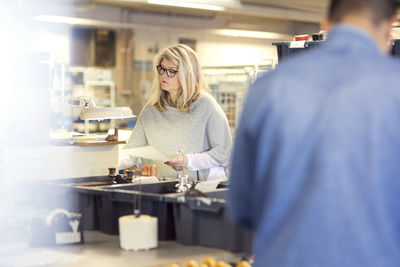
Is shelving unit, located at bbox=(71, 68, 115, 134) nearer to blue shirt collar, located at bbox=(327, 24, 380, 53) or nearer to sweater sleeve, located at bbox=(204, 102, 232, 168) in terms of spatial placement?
sweater sleeve, located at bbox=(204, 102, 232, 168)

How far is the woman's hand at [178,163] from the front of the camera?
3.63 metres

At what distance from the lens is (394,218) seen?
1.43 meters

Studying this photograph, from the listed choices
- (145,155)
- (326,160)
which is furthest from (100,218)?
(326,160)

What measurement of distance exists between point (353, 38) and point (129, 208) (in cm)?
134

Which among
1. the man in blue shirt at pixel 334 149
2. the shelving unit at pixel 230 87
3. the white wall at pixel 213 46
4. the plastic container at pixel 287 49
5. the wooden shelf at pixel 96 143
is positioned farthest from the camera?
the white wall at pixel 213 46

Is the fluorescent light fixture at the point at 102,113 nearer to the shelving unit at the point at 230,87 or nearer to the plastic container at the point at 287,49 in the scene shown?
the plastic container at the point at 287,49

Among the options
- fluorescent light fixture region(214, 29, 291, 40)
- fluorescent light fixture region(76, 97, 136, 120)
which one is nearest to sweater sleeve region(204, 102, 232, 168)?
fluorescent light fixture region(76, 97, 136, 120)

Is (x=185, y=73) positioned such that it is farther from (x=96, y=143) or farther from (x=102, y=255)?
(x=102, y=255)

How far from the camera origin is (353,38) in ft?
4.81

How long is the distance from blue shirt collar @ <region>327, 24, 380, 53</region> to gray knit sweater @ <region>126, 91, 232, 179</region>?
92.8 inches

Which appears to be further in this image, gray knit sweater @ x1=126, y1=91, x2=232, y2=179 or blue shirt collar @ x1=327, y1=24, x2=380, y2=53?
gray knit sweater @ x1=126, y1=91, x2=232, y2=179

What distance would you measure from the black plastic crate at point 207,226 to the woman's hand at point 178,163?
1193 millimetres

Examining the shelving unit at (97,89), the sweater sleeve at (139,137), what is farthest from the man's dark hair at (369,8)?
the shelving unit at (97,89)

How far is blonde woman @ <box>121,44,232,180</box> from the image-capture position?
3.83 meters
